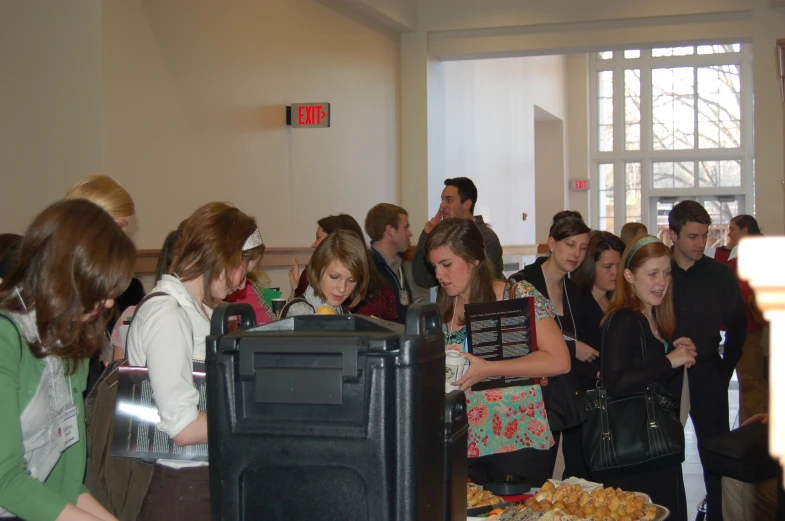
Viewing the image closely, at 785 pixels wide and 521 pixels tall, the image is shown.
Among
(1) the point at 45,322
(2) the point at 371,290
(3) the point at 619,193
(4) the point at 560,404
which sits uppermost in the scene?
(3) the point at 619,193

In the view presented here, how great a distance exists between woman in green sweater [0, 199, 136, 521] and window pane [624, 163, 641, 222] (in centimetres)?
1802

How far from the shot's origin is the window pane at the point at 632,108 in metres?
18.6

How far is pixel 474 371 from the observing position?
2.64 meters

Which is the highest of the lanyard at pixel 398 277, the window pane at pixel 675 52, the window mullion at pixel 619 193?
the window pane at pixel 675 52

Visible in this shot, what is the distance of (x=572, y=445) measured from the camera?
4062 millimetres

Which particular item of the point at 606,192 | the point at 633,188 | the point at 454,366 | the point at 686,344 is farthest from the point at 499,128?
the point at 454,366

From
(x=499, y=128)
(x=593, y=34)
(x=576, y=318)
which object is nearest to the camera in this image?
(x=576, y=318)

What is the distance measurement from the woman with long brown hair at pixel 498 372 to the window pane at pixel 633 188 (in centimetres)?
1656

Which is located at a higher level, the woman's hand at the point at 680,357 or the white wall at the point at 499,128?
the white wall at the point at 499,128

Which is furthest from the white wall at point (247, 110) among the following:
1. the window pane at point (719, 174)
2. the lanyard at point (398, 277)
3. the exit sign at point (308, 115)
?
the window pane at point (719, 174)

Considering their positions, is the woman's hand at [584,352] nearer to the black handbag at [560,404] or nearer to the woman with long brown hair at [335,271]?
the black handbag at [560,404]

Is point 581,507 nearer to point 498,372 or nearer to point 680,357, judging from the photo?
point 498,372

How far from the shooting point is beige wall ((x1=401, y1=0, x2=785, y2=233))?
855 centimetres

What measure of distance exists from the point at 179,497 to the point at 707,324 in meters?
2.98
